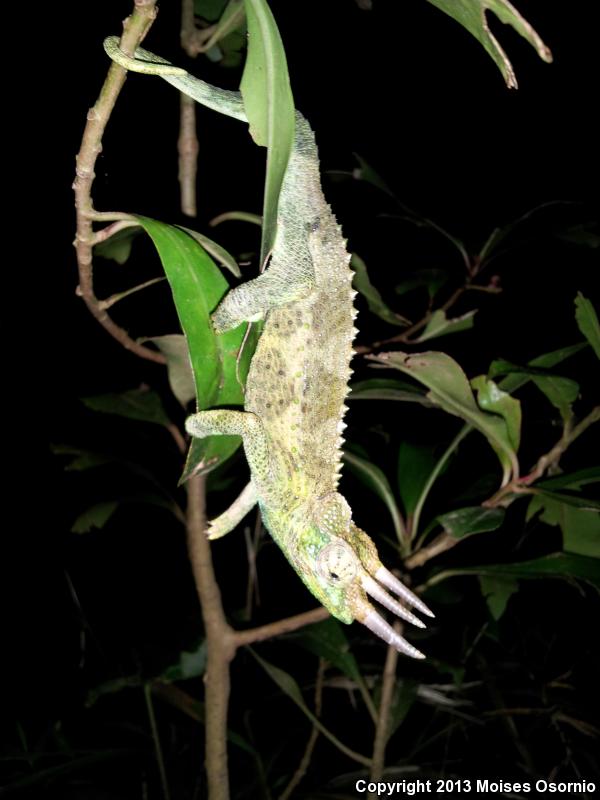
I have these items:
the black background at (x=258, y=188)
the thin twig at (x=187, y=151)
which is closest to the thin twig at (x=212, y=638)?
the black background at (x=258, y=188)

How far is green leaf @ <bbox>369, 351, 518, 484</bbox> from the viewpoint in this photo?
1410 millimetres

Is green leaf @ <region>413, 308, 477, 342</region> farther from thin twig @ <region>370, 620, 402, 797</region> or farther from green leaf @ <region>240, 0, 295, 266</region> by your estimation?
green leaf @ <region>240, 0, 295, 266</region>

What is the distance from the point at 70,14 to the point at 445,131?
7.02 ft

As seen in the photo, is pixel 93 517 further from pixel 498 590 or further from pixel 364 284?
pixel 498 590

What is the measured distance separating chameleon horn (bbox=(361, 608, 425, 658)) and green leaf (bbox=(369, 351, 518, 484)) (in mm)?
558

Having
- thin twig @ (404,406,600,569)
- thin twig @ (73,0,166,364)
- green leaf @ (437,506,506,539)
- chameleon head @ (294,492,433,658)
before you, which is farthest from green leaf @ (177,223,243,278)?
thin twig @ (404,406,600,569)

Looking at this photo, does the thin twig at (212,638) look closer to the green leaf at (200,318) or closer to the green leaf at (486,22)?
the green leaf at (200,318)

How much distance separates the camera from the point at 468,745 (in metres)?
2.83

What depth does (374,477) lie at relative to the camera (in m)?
1.85

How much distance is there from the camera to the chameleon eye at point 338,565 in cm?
121

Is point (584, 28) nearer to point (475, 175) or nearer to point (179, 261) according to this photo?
point (475, 175)

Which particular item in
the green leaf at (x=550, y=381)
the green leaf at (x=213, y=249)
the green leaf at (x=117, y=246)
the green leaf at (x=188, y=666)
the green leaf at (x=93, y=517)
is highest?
the green leaf at (x=213, y=249)

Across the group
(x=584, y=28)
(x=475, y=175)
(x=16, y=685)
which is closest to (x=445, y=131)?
(x=475, y=175)

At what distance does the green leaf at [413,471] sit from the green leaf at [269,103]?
1365mm
